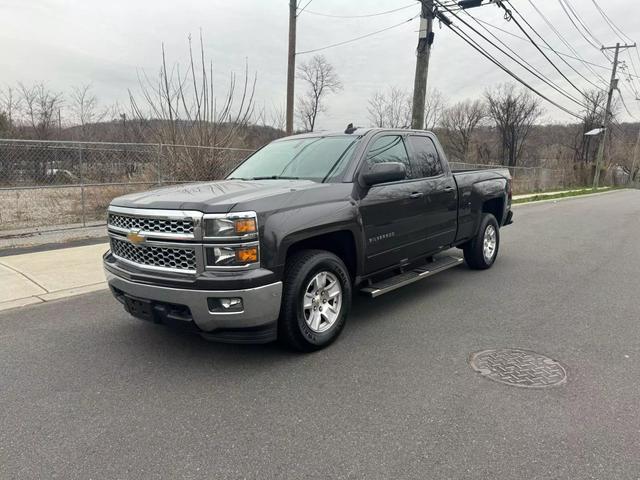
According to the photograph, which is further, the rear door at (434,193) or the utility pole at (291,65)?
the utility pole at (291,65)

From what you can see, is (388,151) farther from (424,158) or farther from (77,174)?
(77,174)

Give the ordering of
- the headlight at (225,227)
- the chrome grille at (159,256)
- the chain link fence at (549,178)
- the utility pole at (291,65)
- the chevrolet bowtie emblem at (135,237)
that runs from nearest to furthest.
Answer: the headlight at (225,227) → the chrome grille at (159,256) → the chevrolet bowtie emblem at (135,237) → the utility pole at (291,65) → the chain link fence at (549,178)

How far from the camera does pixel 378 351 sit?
4.07m

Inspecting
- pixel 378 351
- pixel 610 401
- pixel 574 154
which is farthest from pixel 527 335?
pixel 574 154

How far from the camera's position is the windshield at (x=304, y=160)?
14.9ft

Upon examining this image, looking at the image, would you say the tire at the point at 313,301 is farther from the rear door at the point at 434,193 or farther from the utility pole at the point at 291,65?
→ the utility pole at the point at 291,65

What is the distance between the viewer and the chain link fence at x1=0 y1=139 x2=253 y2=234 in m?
8.78

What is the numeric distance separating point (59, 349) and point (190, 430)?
192 cm

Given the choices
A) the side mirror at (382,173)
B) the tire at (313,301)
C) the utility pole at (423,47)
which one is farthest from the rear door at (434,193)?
the utility pole at (423,47)

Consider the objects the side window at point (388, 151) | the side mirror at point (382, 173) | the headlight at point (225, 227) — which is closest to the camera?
the headlight at point (225, 227)

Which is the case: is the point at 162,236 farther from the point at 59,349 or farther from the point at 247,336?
the point at 59,349

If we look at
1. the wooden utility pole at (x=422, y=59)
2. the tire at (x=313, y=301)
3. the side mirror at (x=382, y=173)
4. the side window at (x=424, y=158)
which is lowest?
the tire at (x=313, y=301)

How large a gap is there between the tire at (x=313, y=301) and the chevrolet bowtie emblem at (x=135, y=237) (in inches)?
45.8

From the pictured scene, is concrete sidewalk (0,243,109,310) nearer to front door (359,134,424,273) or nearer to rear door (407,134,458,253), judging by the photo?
front door (359,134,424,273)
